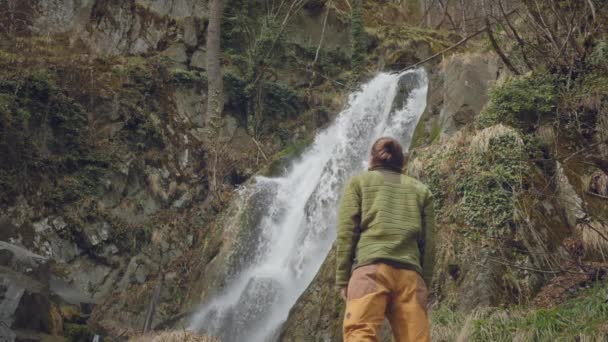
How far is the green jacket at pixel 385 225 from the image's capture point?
3754 millimetres

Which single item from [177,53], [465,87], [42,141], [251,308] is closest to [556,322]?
[465,87]

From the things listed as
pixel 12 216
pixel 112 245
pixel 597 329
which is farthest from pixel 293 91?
pixel 597 329

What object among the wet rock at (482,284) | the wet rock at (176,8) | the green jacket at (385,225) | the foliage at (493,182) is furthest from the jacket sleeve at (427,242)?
the wet rock at (176,8)

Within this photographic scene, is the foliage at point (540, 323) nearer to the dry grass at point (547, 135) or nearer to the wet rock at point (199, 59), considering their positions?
the dry grass at point (547, 135)

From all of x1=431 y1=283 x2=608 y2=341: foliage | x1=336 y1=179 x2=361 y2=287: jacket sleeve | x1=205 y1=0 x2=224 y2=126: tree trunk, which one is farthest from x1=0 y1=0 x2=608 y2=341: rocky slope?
x1=336 y1=179 x2=361 y2=287: jacket sleeve

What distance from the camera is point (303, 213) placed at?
43.3 ft

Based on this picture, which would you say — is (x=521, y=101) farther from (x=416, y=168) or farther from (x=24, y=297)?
(x=24, y=297)

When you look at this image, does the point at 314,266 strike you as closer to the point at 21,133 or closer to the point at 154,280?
the point at 154,280

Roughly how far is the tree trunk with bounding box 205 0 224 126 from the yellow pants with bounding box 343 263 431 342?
43.3 feet

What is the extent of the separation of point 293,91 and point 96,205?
6.98 meters

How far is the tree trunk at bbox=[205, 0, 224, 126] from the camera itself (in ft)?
54.6

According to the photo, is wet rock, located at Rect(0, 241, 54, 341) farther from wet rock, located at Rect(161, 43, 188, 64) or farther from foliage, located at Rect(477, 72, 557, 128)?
wet rock, located at Rect(161, 43, 188, 64)

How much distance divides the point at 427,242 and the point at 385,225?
375 mm

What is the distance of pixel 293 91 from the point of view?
1838cm
